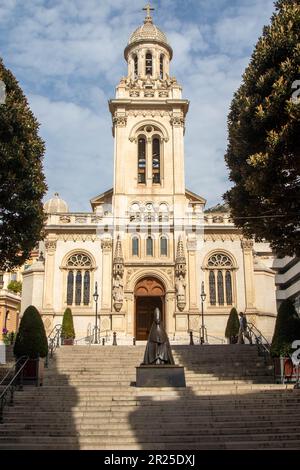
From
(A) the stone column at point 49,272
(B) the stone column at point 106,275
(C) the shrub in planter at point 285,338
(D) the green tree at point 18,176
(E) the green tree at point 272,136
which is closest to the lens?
(E) the green tree at point 272,136

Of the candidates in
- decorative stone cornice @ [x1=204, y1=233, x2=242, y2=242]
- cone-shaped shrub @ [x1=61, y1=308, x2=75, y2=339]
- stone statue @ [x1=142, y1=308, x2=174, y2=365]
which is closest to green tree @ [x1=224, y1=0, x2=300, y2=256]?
stone statue @ [x1=142, y1=308, x2=174, y2=365]

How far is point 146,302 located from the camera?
36.6 meters

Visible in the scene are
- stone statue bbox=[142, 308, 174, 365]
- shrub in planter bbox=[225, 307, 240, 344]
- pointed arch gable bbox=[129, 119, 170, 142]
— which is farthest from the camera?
pointed arch gable bbox=[129, 119, 170, 142]

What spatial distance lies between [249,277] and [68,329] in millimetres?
13079

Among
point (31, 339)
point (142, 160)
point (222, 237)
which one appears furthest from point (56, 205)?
point (31, 339)

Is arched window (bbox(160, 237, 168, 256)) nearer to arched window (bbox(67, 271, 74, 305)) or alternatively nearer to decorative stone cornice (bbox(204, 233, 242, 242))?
decorative stone cornice (bbox(204, 233, 242, 242))

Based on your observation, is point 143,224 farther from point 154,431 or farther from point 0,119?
point 154,431

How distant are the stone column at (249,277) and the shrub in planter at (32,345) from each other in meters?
18.3

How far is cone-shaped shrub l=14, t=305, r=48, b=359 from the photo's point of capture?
19.5m

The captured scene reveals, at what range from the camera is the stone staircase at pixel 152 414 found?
1328 cm

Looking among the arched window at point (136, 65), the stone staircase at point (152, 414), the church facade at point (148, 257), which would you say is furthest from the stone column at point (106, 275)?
the arched window at point (136, 65)

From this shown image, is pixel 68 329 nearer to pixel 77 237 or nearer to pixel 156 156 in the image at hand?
pixel 77 237

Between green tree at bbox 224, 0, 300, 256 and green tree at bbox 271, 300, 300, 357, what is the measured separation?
8.82 feet

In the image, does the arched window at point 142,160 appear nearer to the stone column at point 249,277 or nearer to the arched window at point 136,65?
the arched window at point 136,65
